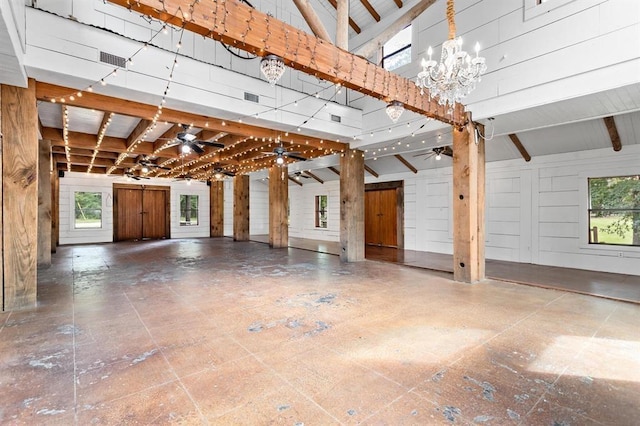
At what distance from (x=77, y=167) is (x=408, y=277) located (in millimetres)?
11838

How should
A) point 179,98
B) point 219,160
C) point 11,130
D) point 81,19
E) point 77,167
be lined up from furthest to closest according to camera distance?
1. point 77,167
2. point 219,160
3. point 179,98
4. point 81,19
5. point 11,130

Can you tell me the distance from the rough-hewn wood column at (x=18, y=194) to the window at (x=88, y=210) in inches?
361

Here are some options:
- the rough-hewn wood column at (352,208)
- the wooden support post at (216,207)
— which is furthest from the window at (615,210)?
the wooden support post at (216,207)

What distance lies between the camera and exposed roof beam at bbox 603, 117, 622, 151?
513cm

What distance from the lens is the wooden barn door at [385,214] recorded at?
9734mm

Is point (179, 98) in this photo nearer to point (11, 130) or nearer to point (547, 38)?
point (11, 130)

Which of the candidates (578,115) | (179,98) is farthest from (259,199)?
(578,115)

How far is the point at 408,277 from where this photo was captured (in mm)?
5328

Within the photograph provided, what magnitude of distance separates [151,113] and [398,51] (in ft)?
15.9

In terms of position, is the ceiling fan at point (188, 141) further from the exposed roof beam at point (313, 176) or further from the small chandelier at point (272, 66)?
the exposed roof beam at point (313, 176)

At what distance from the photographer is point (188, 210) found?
13555mm

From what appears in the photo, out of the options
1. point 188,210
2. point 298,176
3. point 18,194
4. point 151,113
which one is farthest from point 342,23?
point 188,210

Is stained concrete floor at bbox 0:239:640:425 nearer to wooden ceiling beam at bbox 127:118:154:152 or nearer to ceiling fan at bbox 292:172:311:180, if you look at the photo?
wooden ceiling beam at bbox 127:118:154:152

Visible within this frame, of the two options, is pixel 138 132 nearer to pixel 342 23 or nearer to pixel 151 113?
pixel 151 113
